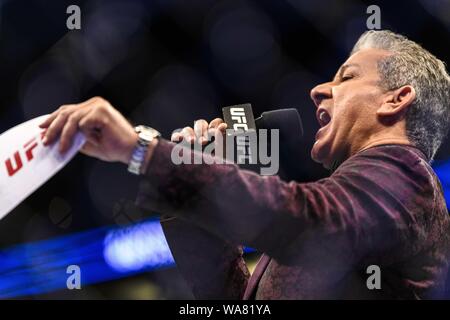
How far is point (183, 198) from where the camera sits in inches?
27.5

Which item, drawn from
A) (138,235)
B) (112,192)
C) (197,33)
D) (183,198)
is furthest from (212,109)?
(183,198)

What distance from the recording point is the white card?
0.67 metres

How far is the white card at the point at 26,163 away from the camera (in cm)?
67

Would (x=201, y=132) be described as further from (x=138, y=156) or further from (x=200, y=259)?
(x=138, y=156)

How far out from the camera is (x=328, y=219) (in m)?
0.75

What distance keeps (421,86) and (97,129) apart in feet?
2.14

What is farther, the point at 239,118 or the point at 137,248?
the point at 137,248

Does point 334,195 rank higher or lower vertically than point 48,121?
lower

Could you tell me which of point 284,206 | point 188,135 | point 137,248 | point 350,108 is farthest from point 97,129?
point 137,248

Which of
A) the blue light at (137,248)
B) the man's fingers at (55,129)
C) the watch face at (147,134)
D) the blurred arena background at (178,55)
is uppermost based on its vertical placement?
the man's fingers at (55,129)

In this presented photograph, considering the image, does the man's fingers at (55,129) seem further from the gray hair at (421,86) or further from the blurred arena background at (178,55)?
the blurred arena background at (178,55)

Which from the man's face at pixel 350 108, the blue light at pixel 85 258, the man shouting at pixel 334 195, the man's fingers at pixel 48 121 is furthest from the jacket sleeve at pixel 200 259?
the blue light at pixel 85 258

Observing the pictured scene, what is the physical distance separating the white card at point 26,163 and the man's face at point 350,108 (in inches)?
21.7

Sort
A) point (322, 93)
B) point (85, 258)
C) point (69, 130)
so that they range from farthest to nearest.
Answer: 1. point (85, 258)
2. point (322, 93)
3. point (69, 130)
